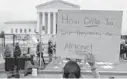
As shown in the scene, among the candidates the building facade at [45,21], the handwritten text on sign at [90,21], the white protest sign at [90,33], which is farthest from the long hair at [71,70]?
the building facade at [45,21]

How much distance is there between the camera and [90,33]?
5.79 meters

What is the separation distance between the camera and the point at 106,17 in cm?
571

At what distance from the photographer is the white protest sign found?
5.73 m

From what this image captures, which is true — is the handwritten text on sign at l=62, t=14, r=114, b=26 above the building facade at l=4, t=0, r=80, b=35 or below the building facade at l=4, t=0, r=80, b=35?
below

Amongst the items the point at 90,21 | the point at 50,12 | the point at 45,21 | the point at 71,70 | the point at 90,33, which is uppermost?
the point at 50,12

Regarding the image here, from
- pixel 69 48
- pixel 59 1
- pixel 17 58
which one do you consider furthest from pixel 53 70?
pixel 59 1

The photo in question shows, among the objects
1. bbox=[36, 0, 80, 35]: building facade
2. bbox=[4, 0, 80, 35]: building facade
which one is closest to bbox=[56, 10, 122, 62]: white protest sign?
bbox=[4, 0, 80, 35]: building facade

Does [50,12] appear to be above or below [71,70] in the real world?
above

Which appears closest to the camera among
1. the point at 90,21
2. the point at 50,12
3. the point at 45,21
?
the point at 90,21

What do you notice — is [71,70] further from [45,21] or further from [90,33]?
[45,21]

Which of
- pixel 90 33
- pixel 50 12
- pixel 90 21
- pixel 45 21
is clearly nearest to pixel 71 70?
pixel 90 33

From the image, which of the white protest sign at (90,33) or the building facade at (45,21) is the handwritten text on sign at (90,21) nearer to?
the white protest sign at (90,33)

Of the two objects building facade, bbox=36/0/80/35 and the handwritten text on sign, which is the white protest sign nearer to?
the handwritten text on sign

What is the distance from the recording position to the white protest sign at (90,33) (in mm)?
5727
